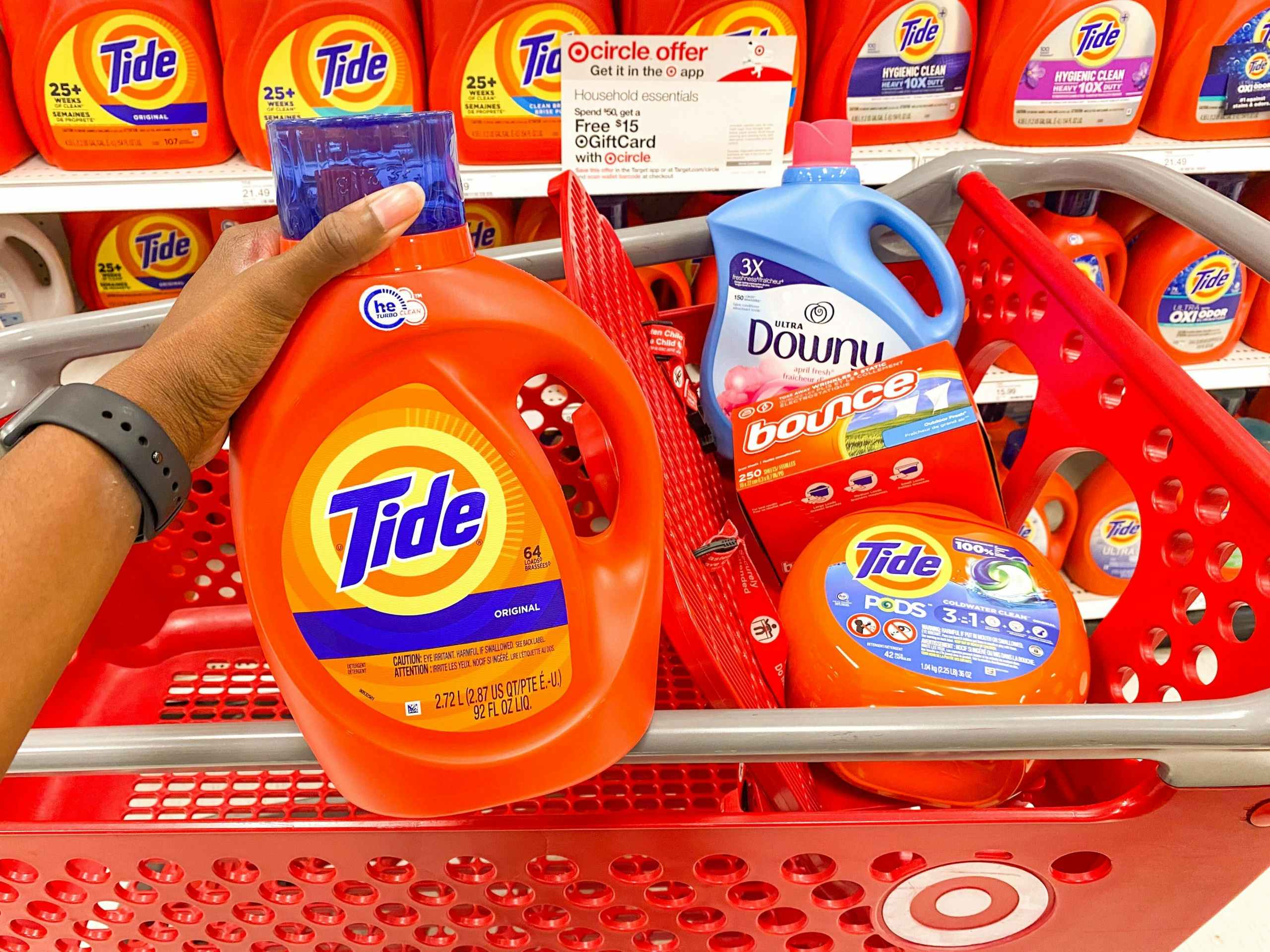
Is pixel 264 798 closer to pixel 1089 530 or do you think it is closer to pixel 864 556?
pixel 864 556

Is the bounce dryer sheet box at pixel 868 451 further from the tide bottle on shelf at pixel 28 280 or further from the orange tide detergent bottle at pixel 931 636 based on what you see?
the tide bottle on shelf at pixel 28 280

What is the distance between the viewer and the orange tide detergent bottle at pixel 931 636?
61cm

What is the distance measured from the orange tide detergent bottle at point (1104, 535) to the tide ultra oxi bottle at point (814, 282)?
84cm

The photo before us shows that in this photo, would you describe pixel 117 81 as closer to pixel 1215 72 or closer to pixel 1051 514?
pixel 1215 72

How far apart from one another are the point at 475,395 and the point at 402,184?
11 cm

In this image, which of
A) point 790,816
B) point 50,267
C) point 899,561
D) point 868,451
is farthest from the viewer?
point 50,267

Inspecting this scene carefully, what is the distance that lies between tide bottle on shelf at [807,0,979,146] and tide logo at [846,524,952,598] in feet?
2.36

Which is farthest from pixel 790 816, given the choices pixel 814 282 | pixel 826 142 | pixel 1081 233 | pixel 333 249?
pixel 1081 233

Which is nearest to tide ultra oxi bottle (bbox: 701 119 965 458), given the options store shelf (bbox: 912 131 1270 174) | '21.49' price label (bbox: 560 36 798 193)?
'21.49' price label (bbox: 560 36 798 193)

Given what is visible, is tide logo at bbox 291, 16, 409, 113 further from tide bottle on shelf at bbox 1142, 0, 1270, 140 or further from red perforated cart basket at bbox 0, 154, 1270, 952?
tide bottle on shelf at bbox 1142, 0, 1270, 140

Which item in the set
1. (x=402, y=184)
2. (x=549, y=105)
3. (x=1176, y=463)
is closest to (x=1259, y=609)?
(x=1176, y=463)

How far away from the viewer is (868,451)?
30.9 inches

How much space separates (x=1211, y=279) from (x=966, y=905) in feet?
4.17

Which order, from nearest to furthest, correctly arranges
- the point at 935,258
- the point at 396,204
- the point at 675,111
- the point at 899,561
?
the point at 396,204 → the point at 899,561 → the point at 935,258 → the point at 675,111
